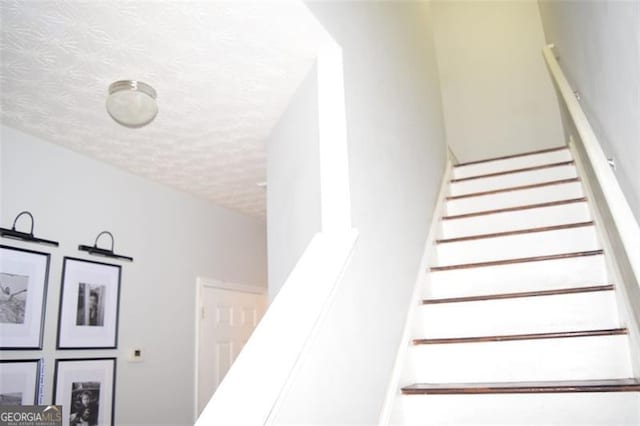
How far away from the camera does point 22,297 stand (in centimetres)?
257

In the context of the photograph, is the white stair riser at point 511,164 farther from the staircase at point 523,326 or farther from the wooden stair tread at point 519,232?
the wooden stair tread at point 519,232

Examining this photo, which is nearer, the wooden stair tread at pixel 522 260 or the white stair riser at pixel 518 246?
the wooden stair tread at pixel 522 260

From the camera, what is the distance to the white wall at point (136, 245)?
2.72 metres

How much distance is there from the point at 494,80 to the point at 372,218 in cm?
408

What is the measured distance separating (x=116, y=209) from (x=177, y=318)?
0.89 meters

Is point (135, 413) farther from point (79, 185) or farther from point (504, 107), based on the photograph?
point (504, 107)

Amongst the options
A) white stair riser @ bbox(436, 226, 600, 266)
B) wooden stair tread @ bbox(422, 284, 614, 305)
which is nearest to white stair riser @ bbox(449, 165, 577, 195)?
white stair riser @ bbox(436, 226, 600, 266)

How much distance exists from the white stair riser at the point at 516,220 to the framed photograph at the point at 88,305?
7.00 feet

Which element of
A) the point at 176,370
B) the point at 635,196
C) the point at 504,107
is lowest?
the point at 176,370

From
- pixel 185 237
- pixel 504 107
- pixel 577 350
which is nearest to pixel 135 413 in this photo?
pixel 185 237

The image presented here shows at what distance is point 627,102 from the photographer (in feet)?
5.99

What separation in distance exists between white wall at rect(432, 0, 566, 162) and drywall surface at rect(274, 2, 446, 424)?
2.25 meters

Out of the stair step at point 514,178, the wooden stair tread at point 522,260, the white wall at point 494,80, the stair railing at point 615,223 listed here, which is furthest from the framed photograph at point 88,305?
the white wall at point 494,80

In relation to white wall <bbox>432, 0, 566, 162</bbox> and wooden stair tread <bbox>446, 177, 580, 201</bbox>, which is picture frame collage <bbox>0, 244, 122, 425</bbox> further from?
white wall <bbox>432, 0, 566, 162</bbox>
